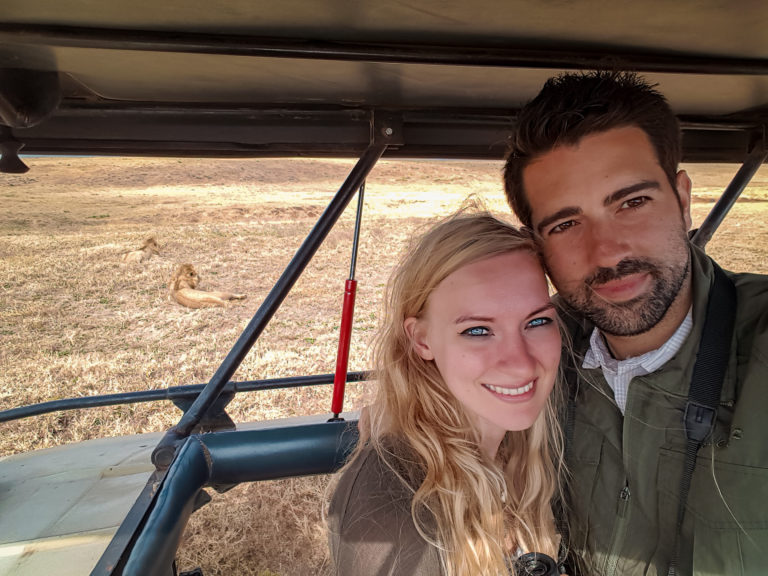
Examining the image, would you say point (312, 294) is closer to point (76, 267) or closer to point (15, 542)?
point (76, 267)

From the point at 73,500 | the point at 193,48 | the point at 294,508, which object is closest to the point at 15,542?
the point at 73,500

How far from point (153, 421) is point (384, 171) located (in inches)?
668

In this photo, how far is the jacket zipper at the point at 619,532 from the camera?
4.24ft

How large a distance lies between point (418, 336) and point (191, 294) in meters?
9.22

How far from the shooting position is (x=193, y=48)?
1.16 metres

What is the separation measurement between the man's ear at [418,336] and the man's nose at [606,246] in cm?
55

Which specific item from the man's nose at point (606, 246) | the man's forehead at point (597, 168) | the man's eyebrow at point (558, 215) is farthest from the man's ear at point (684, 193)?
the man's eyebrow at point (558, 215)

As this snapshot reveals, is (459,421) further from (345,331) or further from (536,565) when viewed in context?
(345,331)

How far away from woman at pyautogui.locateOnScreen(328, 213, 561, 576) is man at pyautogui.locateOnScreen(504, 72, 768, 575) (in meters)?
0.16

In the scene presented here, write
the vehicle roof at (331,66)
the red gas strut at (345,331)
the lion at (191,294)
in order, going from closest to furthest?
the vehicle roof at (331,66), the red gas strut at (345,331), the lion at (191,294)

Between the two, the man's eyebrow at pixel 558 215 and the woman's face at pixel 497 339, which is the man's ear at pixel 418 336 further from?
the man's eyebrow at pixel 558 215

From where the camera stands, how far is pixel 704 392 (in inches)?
46.4

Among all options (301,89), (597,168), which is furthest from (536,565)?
(301,89)

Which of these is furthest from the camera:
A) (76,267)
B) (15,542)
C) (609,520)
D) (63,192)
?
(63,192)
